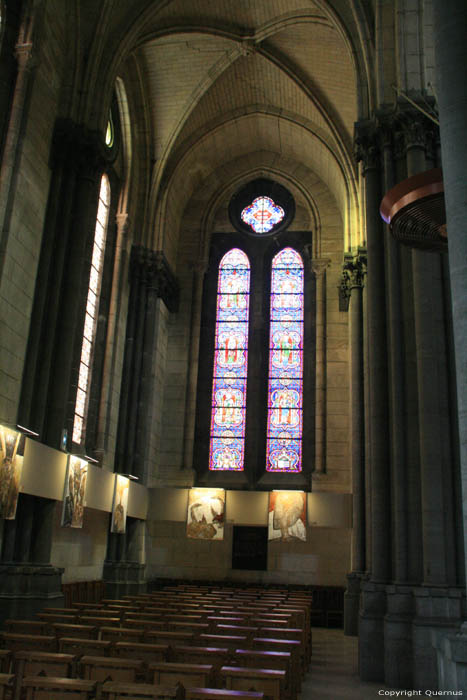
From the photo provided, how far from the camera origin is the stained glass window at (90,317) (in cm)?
1677

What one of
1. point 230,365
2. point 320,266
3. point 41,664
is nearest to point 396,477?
point 41,664

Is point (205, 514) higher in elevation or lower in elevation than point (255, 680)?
higher

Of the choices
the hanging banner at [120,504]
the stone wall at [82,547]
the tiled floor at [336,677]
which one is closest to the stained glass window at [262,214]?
the hanging banner at [120,504]

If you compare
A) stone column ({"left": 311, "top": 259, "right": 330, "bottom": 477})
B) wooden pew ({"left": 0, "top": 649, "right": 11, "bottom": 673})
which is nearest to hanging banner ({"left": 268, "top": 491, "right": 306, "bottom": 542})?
stone column ({"left": 311, "top": 259, "right": 330, "bottom": 477})

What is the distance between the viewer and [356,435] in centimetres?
1803

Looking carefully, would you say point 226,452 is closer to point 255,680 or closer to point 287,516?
point 287,516

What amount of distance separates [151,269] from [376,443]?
11.7 m

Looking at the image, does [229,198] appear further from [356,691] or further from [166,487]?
[356,691]

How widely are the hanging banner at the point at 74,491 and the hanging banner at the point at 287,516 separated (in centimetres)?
663

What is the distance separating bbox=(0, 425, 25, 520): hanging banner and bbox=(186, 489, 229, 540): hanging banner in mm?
8881

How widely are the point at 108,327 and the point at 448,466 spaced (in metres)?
11.1

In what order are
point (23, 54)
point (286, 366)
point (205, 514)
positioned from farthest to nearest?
point (286, 366) < point (205, 514) < point (23, 54)

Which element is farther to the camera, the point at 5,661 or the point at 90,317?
the point at 90,317

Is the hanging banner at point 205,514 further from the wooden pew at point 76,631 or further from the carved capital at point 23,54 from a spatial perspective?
the carved capital at point 23,54
